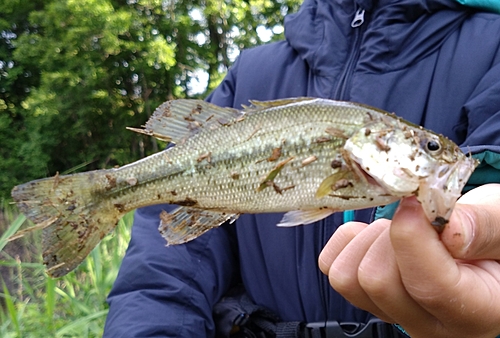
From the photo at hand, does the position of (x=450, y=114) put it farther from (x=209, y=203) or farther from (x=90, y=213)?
(x=90, y=213)

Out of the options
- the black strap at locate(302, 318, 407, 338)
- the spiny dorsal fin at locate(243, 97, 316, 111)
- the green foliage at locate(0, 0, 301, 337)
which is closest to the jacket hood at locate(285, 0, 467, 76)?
the spiny dorsal fin at locate(243, 97, 316, 111)

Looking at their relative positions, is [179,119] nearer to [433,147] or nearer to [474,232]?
[433,147]

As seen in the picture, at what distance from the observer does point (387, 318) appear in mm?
1605

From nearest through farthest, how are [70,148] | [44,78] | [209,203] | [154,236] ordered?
1. [209,203]
2. [154,236]
3. [44,78]
4. [70,148]

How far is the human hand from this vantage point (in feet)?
3.91

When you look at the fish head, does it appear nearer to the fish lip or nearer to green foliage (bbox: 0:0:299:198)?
the fish lip

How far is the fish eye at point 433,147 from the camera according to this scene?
4.28 feet

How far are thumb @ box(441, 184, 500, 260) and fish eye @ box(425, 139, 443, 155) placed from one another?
0.58ft

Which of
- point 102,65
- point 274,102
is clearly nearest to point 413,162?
point 274,102

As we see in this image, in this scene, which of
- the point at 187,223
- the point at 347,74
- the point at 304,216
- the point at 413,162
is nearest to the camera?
the point at 413,162

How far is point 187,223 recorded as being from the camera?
1602 mm

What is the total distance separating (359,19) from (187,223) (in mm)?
1571

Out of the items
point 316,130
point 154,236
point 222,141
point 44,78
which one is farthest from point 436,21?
point 44,78

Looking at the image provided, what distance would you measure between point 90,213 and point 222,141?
619mm
